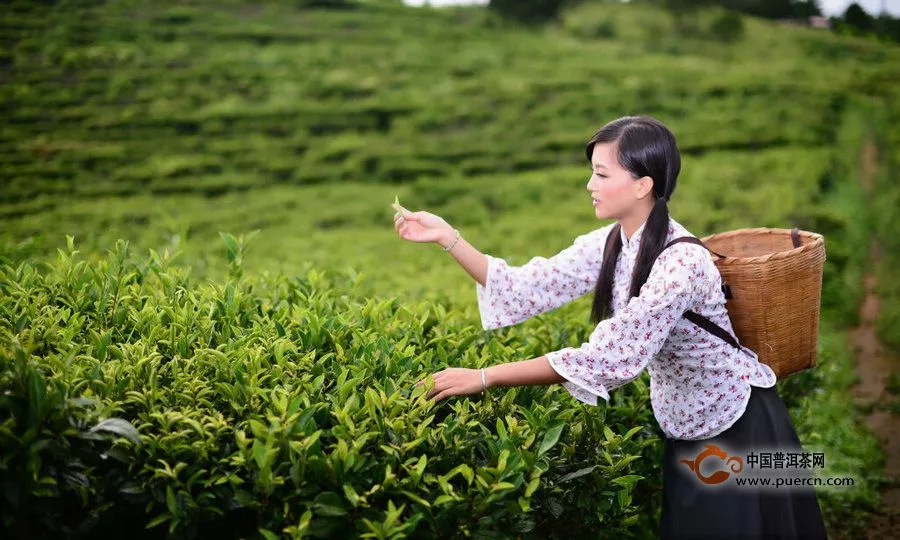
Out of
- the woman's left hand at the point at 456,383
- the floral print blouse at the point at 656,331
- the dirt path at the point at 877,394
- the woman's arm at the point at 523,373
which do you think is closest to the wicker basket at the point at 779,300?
the floral print blouse at the point at 656,331

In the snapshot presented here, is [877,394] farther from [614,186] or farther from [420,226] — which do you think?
[420,226]

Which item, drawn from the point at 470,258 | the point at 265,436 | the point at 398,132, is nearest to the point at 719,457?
the point at 470,258

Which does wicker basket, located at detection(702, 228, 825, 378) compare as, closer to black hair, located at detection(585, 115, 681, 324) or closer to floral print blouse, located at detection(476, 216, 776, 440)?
floral print blouse, located at detection(476, 216, 776, 440)

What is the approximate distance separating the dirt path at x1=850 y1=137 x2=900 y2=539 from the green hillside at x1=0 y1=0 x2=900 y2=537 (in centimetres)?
13

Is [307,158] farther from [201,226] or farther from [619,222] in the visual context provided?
[619,222]

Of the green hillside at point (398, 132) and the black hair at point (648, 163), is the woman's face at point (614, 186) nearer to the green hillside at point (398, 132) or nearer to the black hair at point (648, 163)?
the black hair at point (648, 163)

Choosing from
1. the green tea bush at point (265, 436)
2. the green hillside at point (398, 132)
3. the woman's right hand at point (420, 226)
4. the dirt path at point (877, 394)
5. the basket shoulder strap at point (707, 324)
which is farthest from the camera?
the green hillside at point (398, 132)

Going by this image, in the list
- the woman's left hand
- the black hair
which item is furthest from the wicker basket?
the woman's left hand

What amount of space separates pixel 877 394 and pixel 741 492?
11.5 ft

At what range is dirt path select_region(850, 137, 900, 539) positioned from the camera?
12.1 ft

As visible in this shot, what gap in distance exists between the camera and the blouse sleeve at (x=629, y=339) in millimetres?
1957

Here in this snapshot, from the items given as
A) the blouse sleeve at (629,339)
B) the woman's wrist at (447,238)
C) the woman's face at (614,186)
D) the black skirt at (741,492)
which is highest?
the woman's face at (614,186)

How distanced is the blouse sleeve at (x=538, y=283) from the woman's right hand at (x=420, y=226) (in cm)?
17

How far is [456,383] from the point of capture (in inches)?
77.8
